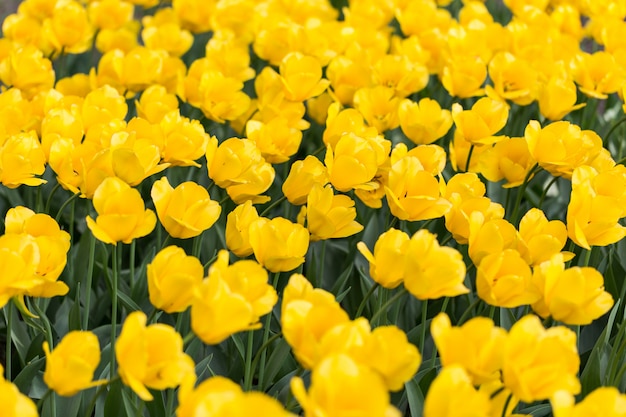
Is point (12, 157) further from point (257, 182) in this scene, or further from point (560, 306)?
Answer: point (560, 306)

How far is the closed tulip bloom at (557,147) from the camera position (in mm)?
1753

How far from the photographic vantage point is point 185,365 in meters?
1.11

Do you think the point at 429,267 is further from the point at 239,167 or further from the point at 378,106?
the point at 378,106

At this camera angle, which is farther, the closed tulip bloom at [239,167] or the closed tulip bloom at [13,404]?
the closed tulip bloom at [239,167]

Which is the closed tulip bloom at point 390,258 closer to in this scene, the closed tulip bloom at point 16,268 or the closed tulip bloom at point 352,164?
the closed tulip bloom at point 352,164

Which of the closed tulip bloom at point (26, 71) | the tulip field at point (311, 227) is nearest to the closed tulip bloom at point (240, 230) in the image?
the tulip field at point (311, 227)

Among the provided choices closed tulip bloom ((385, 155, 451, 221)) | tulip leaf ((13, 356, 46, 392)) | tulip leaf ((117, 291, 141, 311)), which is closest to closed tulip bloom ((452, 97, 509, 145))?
closed tulip bloom ((385, 155, 451, 221))

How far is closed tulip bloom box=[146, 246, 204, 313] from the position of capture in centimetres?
125

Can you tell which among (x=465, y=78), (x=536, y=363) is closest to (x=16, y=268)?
(x=536, y=363)

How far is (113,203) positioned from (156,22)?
1733 mm

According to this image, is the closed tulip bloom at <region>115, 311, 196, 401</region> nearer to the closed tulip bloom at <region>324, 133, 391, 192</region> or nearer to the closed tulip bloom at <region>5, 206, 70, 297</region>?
the closed tulip bloom at <region>5, 206, 70, 297</region>

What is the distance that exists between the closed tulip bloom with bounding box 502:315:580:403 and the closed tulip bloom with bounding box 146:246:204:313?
1.50ft

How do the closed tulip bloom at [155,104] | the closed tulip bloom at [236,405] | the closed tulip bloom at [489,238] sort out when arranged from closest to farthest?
the closed tulip bloom at [236,405]
the closed tulip bloom at [489,238]
the closed tulip bloom at [155,104]

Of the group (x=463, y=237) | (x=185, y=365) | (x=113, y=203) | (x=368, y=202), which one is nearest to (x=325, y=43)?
(x=368, y=202)
